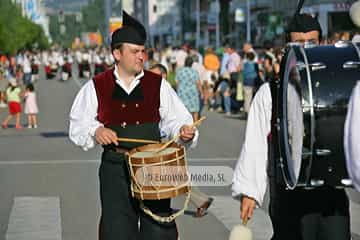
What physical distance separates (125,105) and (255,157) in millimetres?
1173

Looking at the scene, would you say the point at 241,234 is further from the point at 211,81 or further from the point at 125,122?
the point at 211,81

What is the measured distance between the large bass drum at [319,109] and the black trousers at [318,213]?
0.75 feet

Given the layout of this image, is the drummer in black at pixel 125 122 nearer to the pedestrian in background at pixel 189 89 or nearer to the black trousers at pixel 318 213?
the black trousers at pixel 318 213

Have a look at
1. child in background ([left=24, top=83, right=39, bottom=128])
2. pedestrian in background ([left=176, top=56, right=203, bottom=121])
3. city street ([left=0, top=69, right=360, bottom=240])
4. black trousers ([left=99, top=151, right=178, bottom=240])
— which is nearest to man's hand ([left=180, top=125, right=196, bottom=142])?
black trousers ([left=99, top=151, right=178, bottom=240])

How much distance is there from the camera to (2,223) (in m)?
10.4

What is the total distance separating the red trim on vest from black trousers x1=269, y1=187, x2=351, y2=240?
1236 mm

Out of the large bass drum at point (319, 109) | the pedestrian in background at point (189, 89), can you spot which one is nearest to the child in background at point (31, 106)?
the pedestrian in background at point (189, 89)

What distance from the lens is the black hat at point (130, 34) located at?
6.41m

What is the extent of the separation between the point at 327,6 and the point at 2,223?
4489cm

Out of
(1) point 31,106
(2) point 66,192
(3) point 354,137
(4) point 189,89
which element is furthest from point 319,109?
(1) point 31,106

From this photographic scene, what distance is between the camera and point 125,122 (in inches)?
249

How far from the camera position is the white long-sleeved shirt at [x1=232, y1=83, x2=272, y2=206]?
17.9 feet

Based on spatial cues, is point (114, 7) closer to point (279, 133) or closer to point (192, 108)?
point (192, 108)

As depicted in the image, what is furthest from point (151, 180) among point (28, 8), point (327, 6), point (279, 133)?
point (28, 8)
